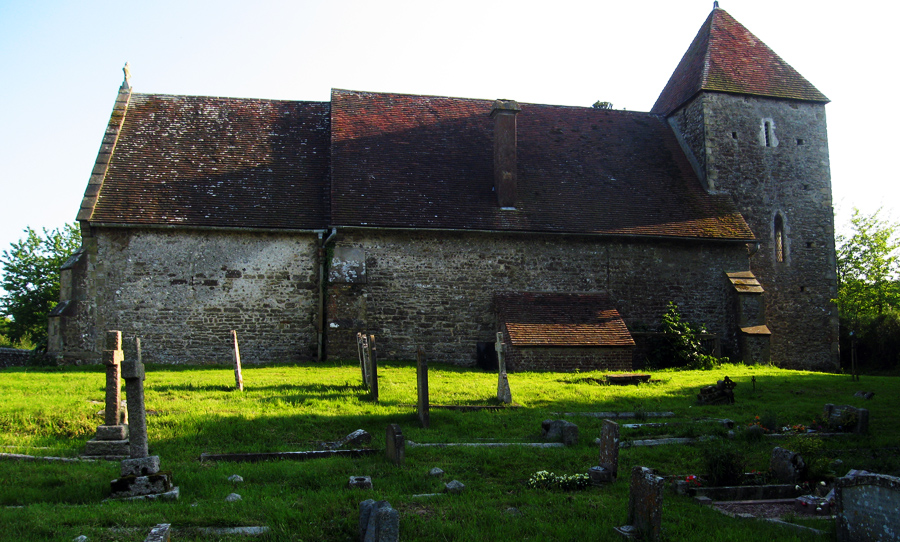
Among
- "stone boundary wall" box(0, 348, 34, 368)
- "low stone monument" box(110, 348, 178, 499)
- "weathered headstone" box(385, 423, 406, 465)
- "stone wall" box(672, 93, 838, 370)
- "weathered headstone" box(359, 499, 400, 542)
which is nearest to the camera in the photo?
"weathered headstone" box(359, 499, 400, 542)

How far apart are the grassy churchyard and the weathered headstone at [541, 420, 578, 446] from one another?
0.54 ft

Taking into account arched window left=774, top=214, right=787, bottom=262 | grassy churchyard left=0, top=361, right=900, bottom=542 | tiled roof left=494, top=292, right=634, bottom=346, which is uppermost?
arched window left=774, top=214, right=787, bottom=262

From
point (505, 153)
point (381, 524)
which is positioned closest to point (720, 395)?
point (381, 524)

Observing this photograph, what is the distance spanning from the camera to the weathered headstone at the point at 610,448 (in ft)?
23.0

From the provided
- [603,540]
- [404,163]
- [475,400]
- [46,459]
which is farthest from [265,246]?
[603,540]

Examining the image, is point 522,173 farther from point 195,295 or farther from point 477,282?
point 195,295

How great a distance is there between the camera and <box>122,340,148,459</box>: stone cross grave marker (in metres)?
6.87

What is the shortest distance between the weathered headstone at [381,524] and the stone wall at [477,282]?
12.4m

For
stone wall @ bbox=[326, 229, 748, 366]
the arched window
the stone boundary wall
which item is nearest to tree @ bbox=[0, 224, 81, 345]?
the stone boundary wall

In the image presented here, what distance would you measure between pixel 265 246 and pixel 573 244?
883 cm

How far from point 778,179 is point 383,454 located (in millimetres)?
19145

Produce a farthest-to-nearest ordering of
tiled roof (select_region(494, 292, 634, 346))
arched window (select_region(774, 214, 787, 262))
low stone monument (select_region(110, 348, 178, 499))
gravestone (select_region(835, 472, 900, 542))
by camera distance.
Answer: arched window (select_region(774, 214, 787, 262)) < tiled roof (select_region(494, 292, 634, 346)) < low stone monument (select_region(110, 348, 178, 499)) < gravestone (select_region(835, 472, 900, 542))

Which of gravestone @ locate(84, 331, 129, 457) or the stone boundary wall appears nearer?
gravestone @ locate(84, 331, 129, 457)

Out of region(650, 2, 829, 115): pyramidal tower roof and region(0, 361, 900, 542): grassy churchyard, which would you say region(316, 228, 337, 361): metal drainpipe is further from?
region(650, 2, 829, 115): pyramidal tower roof
